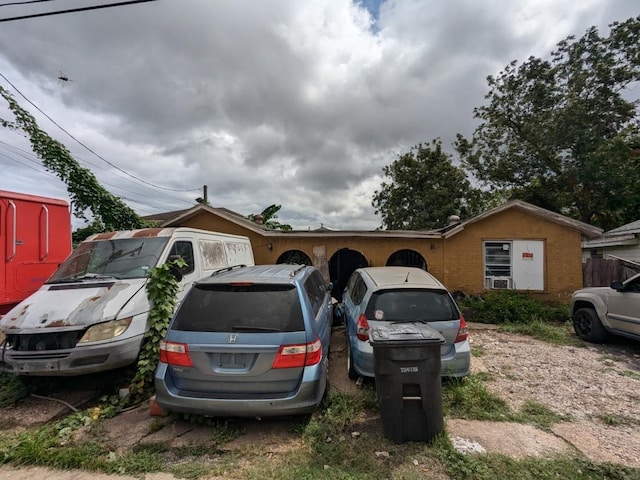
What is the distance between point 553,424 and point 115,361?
537cm

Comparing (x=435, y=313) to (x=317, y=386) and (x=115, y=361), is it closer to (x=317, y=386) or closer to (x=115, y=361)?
(x=317, y=386)

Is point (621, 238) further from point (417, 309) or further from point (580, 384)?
point (417, 309)

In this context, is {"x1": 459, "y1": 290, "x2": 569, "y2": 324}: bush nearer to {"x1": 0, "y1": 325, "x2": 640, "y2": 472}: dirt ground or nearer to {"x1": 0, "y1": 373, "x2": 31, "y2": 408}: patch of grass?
{"x1": 0, "y1": 325, "x2": 640, "y2": 472}: dirt ground

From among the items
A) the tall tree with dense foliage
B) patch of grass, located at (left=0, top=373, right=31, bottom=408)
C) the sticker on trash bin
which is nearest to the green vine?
patch of grass, located at (left=0, top=373, right=31, bottom=408)

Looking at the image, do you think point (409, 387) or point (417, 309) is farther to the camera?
point (417, 309)

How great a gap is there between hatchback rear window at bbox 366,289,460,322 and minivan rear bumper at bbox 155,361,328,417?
5.31ft

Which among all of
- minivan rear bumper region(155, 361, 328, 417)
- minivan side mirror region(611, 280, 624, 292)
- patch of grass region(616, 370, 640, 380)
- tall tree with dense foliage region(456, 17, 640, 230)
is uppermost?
tall tree with dense foliage region(456, 17, 640, 230)

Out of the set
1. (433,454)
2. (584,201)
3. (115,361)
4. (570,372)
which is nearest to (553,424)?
(433,454)

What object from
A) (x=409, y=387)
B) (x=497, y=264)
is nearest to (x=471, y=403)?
(x=409, y=387)

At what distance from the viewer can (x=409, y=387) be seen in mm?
3539

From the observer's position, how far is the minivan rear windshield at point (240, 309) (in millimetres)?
3605

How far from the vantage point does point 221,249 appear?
7.88 m

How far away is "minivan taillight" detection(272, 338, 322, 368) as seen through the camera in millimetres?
3463

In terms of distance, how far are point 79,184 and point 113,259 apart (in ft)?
23.5
